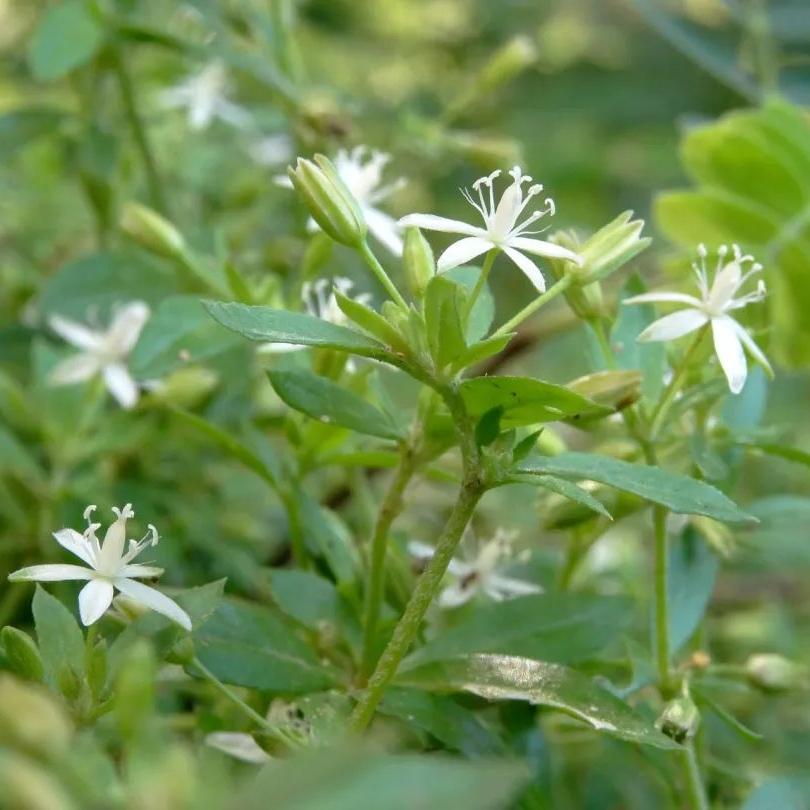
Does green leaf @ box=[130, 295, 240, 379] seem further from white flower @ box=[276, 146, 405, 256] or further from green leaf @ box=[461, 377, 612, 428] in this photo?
green leaf @ box=[461, 377, 612, 428]

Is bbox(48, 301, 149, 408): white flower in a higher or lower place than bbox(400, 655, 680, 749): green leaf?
higher

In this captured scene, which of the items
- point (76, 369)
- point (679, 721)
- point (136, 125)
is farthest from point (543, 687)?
point (136, 125)

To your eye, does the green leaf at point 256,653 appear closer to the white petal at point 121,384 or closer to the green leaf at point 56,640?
the green leaf at point 56,640

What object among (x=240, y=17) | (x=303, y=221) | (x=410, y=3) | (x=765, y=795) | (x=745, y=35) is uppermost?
(x=410, y=3)

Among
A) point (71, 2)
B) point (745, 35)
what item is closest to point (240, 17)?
point (71, 2)

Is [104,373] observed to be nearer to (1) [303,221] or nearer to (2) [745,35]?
(1) [303,221]

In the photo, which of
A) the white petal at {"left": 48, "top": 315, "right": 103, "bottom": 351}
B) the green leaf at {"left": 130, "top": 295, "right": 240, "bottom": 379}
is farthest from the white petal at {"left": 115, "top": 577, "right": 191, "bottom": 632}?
the white petal at {"left": 48, "top": 315, "right": 103, "bottom": 351}

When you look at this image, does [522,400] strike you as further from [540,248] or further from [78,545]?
[78,545]
